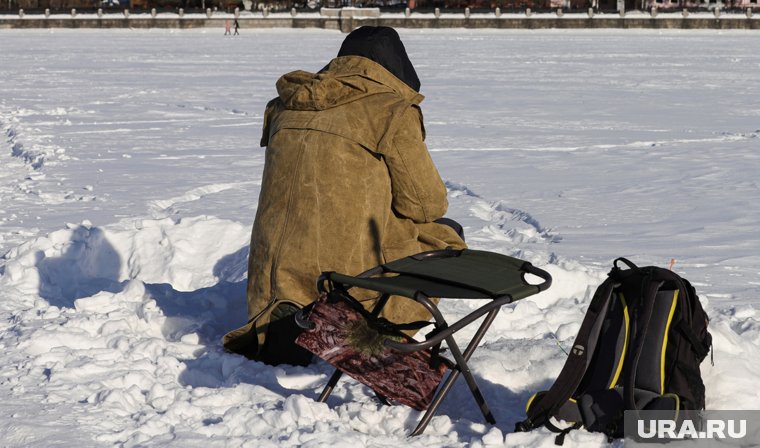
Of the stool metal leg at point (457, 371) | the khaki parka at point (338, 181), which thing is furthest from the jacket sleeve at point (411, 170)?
the stool metal leg at point (457, 371)

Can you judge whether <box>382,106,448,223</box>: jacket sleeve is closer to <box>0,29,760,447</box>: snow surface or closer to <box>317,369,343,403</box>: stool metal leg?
<box>0,29,760,447</box>: snow surface

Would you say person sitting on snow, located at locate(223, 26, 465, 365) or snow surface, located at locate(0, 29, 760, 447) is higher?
person sitting on snow, located at locate(223, 26, 465, 365)

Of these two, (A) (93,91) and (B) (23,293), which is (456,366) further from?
(A) (93,91)

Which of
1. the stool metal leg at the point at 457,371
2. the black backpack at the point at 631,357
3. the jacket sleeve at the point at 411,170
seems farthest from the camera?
the jacket sleeve at the point at 411,170

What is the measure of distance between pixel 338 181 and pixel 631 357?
1.24 meters

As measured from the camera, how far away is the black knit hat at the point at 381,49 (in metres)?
3.98

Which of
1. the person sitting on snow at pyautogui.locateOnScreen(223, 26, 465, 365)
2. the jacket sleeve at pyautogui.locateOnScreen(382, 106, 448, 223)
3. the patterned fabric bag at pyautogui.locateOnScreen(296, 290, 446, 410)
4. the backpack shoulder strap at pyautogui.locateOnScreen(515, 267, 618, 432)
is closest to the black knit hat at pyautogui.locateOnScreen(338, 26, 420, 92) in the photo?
the person sitting on snow at pyautogui.locateOnScreen(223, 26, 465, 365)

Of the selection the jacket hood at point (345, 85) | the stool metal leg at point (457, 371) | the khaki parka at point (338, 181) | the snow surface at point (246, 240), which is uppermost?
the jacket hood at point (345, 85)

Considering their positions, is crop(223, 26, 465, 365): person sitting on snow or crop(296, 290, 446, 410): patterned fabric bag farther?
crop(223, 26, 465, 365): person sitting on snow

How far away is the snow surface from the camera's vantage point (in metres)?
3.60

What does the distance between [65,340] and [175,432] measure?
41.9 inches

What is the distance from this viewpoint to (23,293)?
17.4 ft

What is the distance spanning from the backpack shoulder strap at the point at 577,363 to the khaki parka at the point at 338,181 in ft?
2.76

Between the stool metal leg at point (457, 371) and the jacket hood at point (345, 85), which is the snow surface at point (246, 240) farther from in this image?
→ the jacket hood at point (345, 85)
